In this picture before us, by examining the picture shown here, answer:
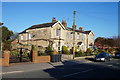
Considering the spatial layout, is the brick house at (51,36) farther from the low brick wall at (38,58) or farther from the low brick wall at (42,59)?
the low brick wall at (38,58)

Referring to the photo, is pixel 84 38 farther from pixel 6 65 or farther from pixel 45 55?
pixel 6 65

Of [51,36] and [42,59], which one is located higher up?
[51,36]

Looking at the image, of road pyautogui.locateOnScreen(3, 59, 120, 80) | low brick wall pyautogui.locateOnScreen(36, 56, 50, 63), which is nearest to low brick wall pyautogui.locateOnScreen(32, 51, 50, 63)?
low brick wall pyautogui.locateOnScreen(36, 56, 50, 63)

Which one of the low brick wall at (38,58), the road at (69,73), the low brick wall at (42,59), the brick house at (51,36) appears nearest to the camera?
the road at (69,73)

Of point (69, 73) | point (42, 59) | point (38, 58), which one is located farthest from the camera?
point (42, 59)

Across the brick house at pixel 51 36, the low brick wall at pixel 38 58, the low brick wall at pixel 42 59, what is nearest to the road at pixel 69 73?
the low brick wall at pixel 38 58

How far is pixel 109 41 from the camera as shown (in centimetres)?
5788

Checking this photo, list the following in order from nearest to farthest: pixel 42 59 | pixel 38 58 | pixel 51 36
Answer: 1. pixel 38 58
2. pixel 42 59
3. pixel 51 36

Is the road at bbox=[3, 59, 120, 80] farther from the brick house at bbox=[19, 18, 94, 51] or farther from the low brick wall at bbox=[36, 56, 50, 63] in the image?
the brick house at bbox=[19, 18, 94, 51]

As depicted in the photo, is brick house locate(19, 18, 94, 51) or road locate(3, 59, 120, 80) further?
brick house locate(19, 18, 94, 51)

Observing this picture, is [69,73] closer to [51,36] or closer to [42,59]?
[42,59]

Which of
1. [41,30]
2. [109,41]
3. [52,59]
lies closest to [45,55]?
[52,59]

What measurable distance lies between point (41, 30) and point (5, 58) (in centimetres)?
1971

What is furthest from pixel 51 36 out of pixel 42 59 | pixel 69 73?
pixel 69 73
